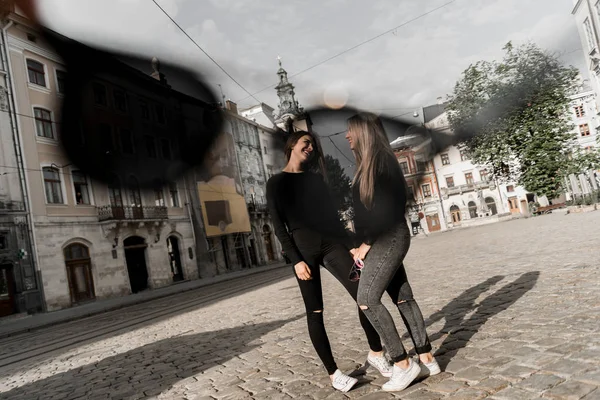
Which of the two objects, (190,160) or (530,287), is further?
(530,287)

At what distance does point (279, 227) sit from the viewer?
8.36ft

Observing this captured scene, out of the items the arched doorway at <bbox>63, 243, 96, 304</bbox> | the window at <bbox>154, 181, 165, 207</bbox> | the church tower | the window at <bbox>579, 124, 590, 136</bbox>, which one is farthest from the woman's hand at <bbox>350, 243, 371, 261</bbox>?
the window at <bbox>579, 124, 590, 136</bbox>

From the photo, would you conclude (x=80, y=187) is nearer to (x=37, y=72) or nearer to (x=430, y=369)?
(x=37, y=72)

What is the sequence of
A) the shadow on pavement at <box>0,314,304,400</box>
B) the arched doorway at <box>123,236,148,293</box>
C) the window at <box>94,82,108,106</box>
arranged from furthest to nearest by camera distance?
the arched doorway at <box>123,236,148,293</box> → the shadow on pavement at <box>0,314,304,400</box> → the window at <box>94,82,108,106</box>

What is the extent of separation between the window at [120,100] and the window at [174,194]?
0.47 meters

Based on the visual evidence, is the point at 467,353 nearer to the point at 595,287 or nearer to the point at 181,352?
the point at 595,287

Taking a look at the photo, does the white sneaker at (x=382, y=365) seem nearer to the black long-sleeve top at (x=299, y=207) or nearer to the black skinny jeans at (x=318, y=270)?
the black skinny jeans at (x=318, y=270)

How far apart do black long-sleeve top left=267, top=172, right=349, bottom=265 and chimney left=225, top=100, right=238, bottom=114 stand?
0.43 metres

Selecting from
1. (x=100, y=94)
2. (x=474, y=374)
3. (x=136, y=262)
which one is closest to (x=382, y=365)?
(x=474, y=374)

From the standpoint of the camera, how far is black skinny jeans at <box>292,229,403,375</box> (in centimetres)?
257

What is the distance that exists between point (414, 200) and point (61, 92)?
1665 mm

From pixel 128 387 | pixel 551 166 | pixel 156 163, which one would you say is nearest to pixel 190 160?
pixel 156 163

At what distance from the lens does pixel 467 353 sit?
331cm

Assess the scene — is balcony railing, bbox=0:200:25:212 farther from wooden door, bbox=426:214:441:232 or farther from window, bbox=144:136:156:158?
window, bbox=144:136:156:158
